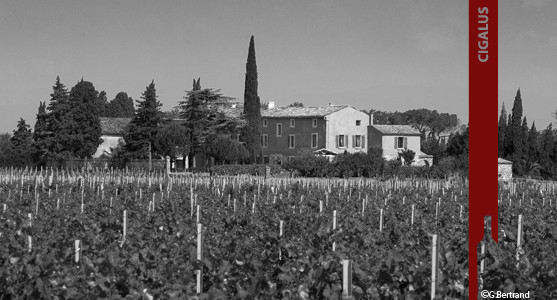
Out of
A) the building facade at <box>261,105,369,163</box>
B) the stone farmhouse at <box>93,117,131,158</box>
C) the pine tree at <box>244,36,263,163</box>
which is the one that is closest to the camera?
the pine tree at <box>244,36,263,163</box>

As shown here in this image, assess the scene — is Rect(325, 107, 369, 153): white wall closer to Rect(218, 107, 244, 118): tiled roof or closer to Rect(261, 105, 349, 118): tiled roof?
Rect(261, 105, 349, 118): tiled roof

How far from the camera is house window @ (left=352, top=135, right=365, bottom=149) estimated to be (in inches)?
2039

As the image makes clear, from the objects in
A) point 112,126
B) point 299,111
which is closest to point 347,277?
point 299,111

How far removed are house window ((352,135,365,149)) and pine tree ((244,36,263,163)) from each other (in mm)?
9744

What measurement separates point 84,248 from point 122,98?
69.1 m

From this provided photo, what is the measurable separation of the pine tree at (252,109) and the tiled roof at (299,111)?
25.9 feet

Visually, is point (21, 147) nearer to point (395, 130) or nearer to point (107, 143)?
point (107, 143)

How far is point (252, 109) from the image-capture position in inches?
1768

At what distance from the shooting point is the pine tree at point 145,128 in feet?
141

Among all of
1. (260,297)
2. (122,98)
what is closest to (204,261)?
(260,297)

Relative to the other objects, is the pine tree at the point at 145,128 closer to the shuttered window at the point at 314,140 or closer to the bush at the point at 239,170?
the bush at the point at 239,170

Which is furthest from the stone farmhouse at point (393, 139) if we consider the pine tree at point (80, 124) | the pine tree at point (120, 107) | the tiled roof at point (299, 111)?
the pine tree at point (120, 107)

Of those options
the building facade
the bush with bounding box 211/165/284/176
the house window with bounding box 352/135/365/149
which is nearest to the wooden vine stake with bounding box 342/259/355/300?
the bush with bounding box 211/165/284/176

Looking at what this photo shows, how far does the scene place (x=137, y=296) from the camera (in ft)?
16.5
